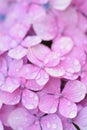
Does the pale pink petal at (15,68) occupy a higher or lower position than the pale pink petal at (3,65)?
higher

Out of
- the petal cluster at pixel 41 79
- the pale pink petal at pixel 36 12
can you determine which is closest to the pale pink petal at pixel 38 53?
the petal cluster at pixel 41 79

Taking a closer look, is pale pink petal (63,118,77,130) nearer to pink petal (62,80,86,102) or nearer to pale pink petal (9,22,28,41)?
pink petal (62,80,86,102)

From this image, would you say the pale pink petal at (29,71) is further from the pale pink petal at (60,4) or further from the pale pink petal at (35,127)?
the pale pink petal at (60,4)

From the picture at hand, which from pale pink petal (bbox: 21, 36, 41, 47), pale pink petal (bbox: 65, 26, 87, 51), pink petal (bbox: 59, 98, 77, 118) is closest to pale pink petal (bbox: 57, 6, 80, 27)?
pale pink petal (bbox: 65, 26, 87, 51)

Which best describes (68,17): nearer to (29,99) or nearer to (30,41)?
(30,41)

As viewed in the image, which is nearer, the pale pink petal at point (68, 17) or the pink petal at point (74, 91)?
the pink petal at point (74, 91)
